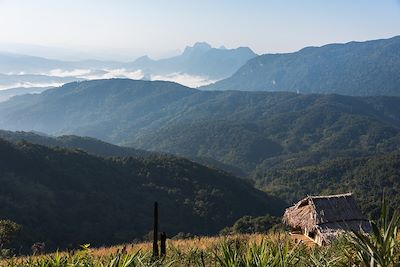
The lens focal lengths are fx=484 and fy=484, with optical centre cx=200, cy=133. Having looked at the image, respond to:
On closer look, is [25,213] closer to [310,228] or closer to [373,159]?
[310,228]

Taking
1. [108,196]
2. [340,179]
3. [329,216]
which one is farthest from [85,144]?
[329,216]

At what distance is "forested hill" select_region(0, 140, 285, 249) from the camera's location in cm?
5112

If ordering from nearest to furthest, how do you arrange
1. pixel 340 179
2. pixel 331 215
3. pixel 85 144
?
pixel 331 215, pixel 340 179, pixel 85 144

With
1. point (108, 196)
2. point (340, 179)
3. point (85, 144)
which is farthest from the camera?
point (85, 144)

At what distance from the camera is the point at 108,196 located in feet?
219

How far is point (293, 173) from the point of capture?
12175 centimetres

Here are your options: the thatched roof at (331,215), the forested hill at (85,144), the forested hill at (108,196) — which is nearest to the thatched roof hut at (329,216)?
the thatched roof at (331,215)

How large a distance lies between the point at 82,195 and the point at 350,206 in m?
48.0

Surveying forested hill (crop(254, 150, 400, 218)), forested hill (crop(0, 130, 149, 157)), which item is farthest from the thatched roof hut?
forested hill (crop(0, 130, 149, 157))

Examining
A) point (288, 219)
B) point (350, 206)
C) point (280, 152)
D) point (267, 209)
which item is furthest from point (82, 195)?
point (280, 152)

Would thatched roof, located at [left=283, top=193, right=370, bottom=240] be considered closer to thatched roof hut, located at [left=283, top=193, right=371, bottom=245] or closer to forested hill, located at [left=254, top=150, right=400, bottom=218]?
thatched roof hut, located at [left=283, top=193, right=371, bottom=245]

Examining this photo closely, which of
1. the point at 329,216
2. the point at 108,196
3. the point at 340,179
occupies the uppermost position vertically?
the point at 329,216

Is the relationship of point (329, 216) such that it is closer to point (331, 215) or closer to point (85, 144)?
point (331, 215)

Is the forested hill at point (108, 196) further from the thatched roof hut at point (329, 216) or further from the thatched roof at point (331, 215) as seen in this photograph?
the thatched roof at point (331, 215)
